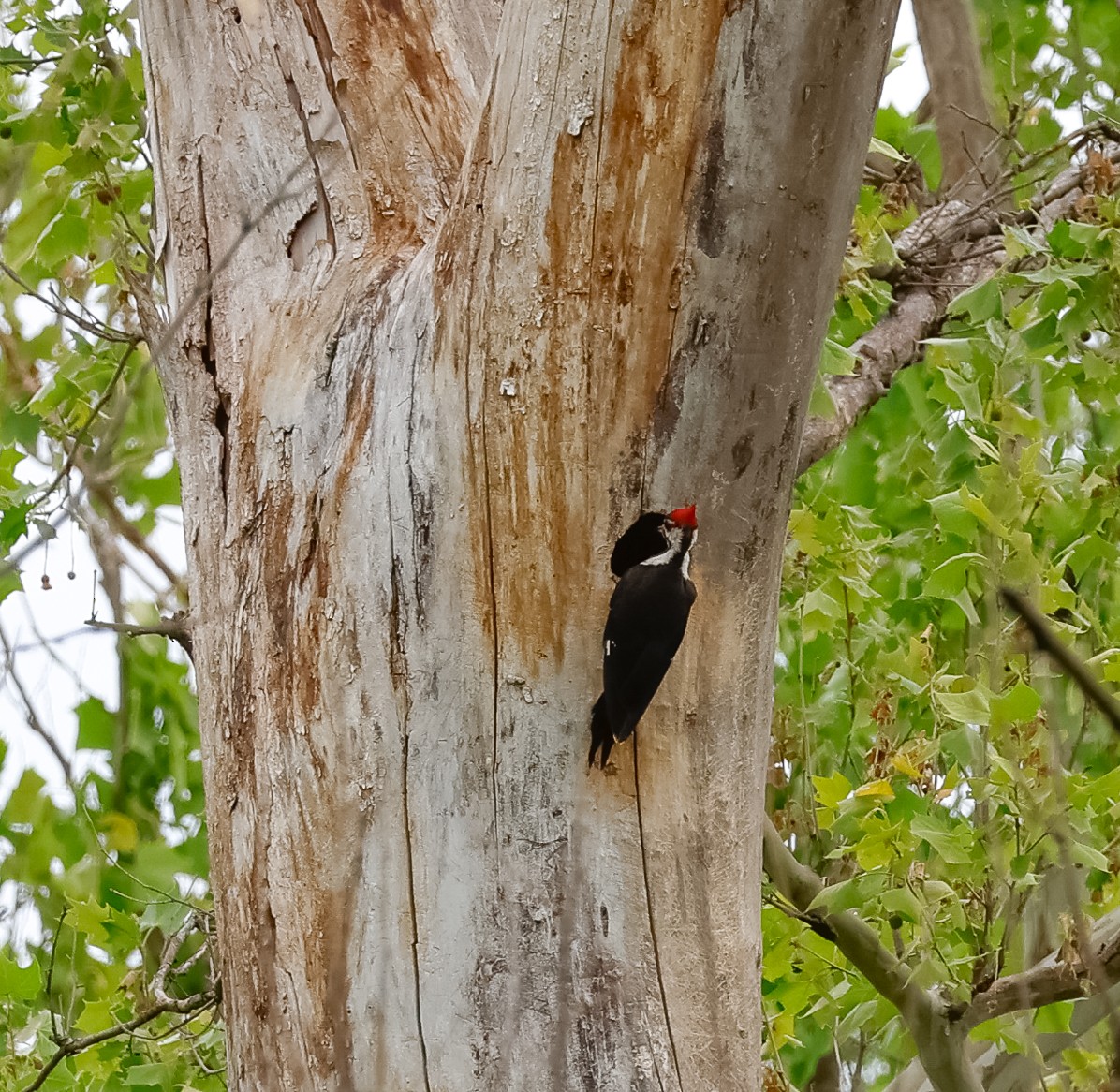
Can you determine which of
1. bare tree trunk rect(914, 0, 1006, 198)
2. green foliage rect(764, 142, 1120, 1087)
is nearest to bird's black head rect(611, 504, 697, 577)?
green foliage rect(764, 142, 1120, 1087)

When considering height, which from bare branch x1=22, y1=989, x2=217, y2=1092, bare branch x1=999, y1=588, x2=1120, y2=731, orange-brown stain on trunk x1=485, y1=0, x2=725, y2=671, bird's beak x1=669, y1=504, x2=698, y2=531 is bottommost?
bare branch x1=999, y1=588, x2=1120, y2=731

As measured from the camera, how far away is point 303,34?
190cm

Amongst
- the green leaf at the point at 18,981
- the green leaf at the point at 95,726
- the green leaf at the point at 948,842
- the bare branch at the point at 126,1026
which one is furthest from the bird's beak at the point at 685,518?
the green leaf at the point at 95,726

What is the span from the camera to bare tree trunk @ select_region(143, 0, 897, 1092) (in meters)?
1.36

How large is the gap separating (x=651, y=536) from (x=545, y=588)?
0.41 feet

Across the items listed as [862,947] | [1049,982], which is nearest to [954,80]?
[862,947]

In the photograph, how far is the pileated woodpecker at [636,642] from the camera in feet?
4.36

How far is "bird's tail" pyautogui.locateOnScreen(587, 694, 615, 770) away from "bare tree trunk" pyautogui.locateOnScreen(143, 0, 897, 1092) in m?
0.01

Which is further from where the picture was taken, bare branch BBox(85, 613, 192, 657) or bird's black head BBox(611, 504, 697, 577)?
bare branch BBox(85, 613, 192, 657)

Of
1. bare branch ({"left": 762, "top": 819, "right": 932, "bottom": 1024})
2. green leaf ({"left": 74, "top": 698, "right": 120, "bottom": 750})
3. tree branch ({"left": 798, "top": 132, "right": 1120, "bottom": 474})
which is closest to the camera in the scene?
bare branch ({"left": 762, "top": 819, "right": 932, "bottom": 1024})

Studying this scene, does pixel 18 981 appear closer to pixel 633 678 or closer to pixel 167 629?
pixel 167 629

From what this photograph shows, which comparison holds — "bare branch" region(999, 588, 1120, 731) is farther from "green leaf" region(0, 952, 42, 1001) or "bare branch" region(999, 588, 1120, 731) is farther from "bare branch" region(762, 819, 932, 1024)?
"green leaf" region(0, 952, 42, 1001)

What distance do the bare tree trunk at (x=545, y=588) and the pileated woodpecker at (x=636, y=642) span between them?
0.13 ft

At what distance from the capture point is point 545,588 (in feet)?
4.66
